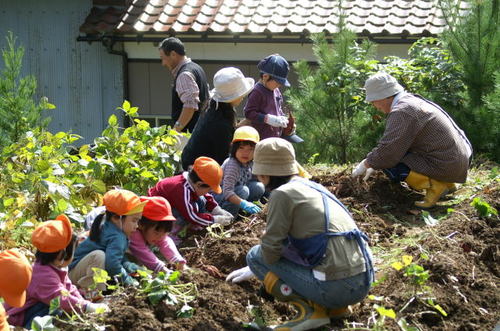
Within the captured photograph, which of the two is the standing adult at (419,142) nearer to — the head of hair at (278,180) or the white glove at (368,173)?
the white glove at (368,173)

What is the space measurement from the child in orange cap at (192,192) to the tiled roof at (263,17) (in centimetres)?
727

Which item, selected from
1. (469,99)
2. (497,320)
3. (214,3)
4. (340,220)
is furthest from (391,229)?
(214,3)

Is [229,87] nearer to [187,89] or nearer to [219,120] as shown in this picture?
[219,120]

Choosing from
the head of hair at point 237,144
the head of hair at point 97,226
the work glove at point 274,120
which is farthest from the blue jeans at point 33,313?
the work glove at point 274,120

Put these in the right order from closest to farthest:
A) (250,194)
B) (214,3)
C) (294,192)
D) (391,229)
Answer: (294,192) → (391,229) → (250,194) → (214,3)

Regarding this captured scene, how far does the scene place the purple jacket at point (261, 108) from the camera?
25.7 feet

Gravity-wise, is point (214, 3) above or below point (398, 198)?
above

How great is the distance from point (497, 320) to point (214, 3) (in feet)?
33.2

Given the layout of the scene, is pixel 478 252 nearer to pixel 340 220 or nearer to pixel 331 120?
pixel 340 220

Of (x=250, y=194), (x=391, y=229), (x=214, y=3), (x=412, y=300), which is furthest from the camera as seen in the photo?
(x=214, y=3)

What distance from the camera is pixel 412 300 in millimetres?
5012

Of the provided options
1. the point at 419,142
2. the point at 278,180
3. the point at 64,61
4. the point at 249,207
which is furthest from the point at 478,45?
the point at 64,61

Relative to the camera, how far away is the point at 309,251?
4.70 m

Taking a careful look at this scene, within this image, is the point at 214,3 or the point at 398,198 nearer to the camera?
the point at 398,198
